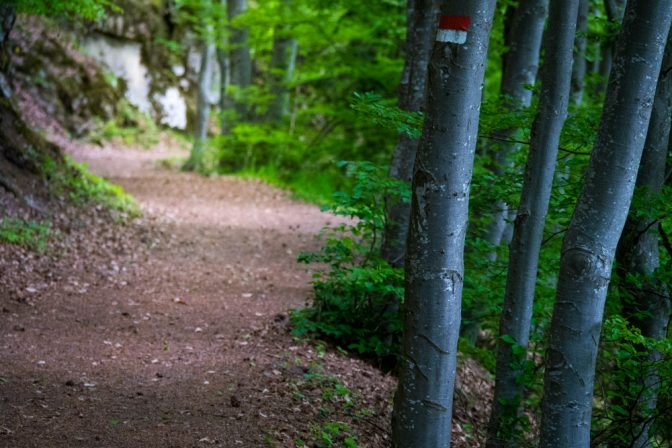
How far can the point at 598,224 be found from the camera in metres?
3.20

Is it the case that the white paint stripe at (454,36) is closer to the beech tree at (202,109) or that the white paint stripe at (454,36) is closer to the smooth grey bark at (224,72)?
the smooth grey bark at (224,72)

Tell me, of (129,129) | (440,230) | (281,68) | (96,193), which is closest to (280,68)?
(281,68)

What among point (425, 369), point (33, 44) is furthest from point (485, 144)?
point (33, 44)

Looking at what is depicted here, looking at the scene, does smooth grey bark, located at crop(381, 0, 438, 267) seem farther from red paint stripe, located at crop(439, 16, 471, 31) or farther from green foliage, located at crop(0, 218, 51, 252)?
green foliage, located at crop(0, 218, 51, 252)

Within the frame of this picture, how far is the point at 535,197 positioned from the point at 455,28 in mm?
1623

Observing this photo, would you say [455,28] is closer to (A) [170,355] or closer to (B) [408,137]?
(B) [408,137]

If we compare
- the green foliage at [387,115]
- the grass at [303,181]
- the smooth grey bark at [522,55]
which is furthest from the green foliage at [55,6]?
the grass at [303,181]

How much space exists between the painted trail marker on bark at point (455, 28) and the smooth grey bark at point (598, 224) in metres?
0.87

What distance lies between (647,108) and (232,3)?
16.3 meters

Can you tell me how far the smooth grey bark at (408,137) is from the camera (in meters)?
6.14

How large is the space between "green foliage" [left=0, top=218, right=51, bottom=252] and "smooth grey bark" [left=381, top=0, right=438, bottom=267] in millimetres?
4461

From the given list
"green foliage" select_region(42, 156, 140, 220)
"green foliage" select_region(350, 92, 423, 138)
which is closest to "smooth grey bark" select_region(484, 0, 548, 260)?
"green foliage" select_region(350, 92, 423, 138)

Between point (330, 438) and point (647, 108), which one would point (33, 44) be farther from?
point (647, 108)

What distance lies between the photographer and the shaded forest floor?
164 inches
